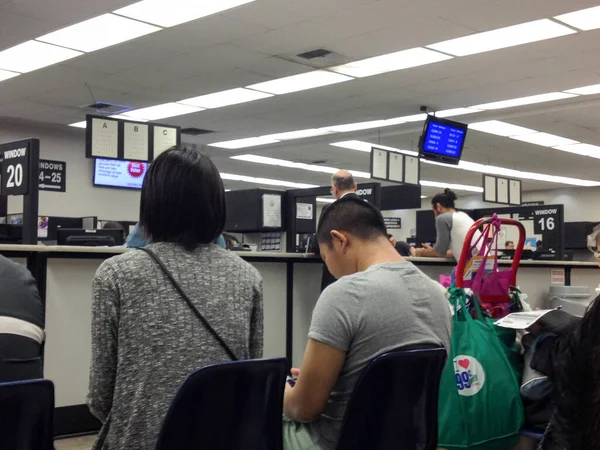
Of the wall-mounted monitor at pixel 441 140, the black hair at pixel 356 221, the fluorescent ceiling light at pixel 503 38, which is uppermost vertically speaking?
the fluorescent ceiling light at pixel 503 38

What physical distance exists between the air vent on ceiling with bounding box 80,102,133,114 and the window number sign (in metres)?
4.51

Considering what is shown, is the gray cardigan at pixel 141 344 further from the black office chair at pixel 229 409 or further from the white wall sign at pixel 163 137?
the white wall sign at pixel 163 137

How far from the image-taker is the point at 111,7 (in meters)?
5.12

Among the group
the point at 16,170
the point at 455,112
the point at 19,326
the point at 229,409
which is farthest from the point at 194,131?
the point at 229,409

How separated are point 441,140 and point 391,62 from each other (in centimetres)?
191

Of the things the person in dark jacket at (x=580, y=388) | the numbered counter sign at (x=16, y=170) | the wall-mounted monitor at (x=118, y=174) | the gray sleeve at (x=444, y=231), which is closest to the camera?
the person in dark jacket at (x=580, y=388)

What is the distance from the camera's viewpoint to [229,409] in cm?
130

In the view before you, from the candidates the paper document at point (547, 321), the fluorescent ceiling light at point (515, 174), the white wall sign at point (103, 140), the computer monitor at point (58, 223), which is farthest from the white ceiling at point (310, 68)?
the paper document at point (547, 321)

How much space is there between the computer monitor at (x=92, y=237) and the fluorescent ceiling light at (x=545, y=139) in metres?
6.93

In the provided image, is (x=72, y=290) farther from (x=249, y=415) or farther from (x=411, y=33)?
(x=411, y=33)

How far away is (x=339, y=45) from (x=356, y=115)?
8.74ft

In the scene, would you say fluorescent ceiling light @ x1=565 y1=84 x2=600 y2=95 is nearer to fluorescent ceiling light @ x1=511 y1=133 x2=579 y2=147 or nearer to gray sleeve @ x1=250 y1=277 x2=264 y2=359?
fluorescent ceiling light @ x1=511 y1=133 x2=579 y2=147

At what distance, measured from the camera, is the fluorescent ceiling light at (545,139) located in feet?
32.3

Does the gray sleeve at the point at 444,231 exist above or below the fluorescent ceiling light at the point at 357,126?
below
